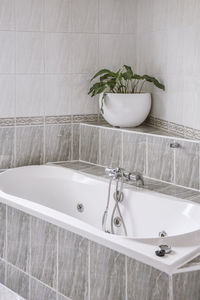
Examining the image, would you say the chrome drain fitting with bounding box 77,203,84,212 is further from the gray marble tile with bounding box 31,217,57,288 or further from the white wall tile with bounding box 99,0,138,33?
the white wall tile with bounding box 99,0,138,33

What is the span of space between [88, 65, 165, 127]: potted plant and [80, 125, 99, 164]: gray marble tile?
0.16m

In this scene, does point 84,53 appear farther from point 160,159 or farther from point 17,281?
point 17,281

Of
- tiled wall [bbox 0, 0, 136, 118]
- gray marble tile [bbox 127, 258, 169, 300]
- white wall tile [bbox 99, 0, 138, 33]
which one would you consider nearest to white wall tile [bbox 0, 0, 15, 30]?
tiled wall [bbox 0, 0, 136, 118]

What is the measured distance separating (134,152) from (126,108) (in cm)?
40

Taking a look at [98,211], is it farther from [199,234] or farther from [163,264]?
[163,264]

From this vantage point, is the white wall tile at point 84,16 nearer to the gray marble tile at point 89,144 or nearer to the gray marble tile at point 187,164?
the gray marble tile at point 89,144

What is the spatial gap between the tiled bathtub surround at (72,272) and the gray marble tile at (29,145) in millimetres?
915

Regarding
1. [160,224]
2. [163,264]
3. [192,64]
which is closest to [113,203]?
[160,224]

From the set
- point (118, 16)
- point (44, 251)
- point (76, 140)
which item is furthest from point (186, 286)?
point (118, 16)

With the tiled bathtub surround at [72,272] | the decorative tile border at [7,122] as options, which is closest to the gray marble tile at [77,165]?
the decorative tile border at [7,122]

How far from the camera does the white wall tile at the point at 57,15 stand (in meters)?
4.39

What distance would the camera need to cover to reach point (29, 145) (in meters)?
4.44

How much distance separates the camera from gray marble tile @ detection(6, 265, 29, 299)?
330 cm

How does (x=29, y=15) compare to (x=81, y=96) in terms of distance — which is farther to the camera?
(x=81, y=96)
